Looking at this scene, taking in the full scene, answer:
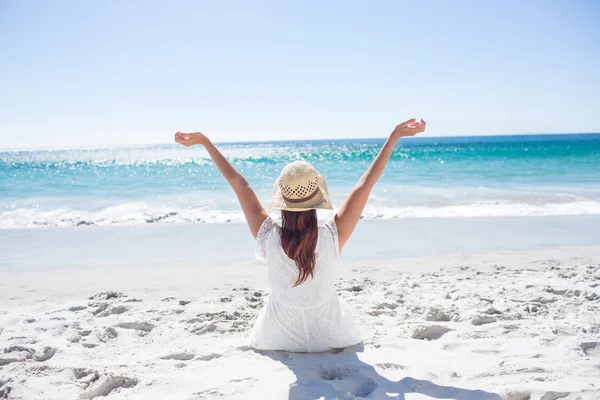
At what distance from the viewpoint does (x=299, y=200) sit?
8.13ft

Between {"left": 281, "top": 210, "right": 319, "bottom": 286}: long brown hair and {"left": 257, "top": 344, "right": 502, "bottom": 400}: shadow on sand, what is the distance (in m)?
0.61

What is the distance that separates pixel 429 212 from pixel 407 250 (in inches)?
183

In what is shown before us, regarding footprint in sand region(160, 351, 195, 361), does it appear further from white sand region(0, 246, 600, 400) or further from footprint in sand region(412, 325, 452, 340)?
footprint in sand region(412, 325, 452, 340)

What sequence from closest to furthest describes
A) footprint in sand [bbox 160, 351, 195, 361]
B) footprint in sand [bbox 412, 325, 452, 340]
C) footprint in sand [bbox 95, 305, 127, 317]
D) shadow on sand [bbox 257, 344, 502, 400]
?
shadow on sand [bbox 257, 344, 502, 400]
footprint in sand [bbox 160, 351, 195, 361]
footprint in sand [bbox 412, 325, 452, 340]
footprint in sand [bbox 95, 305, 127, 317]

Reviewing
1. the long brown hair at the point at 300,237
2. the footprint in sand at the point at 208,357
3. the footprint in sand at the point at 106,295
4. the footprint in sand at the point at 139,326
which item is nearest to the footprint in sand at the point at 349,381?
the long brown hair at the point at 300,237

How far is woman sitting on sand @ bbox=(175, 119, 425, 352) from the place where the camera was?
8.24 feet

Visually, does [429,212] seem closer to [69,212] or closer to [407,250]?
[407,250]

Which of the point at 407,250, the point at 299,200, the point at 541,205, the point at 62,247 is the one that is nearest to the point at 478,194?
the point at 541,205

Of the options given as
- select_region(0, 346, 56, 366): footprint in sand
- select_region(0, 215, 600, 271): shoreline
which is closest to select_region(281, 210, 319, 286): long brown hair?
select_region(0, 346, 56, 366): footprint in sand

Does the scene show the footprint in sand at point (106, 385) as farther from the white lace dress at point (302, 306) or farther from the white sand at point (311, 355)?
the white lace dress at point (302, 306)

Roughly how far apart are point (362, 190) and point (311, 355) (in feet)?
3.77

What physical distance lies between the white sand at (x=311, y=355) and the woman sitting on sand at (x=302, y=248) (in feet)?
0.45

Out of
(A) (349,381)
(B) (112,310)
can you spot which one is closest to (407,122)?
(A) (349,381)

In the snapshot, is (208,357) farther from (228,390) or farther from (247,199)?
(247,199)
